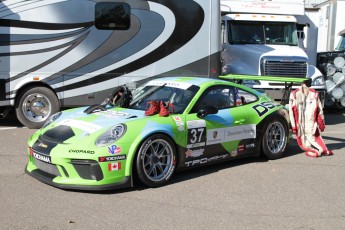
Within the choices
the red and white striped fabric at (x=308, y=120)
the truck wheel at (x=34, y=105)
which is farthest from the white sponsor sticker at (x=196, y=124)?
the truck wheel at (x=34, y=105)

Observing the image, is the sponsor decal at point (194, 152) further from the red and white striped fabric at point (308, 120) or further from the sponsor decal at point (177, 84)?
the red and white striped fabric at point (308, 120)

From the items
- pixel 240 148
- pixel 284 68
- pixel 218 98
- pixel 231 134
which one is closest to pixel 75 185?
pixel 231 134

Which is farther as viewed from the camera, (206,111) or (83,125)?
(206,111)

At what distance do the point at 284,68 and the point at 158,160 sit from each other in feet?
23.5

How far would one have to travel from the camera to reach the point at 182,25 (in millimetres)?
10203

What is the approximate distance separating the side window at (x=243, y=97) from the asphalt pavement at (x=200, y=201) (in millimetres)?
984

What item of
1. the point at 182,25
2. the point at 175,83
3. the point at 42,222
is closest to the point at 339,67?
the point at 182,25

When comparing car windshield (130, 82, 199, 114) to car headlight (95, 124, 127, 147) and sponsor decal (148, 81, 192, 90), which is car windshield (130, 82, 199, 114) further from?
car headlight (95, 124, 127, 147)

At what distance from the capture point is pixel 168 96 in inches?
256

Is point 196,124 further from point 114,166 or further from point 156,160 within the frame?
point 114,166

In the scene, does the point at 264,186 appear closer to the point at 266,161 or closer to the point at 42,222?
the point at 266,161

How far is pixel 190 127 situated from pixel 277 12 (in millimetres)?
8171

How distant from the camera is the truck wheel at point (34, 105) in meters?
9.70

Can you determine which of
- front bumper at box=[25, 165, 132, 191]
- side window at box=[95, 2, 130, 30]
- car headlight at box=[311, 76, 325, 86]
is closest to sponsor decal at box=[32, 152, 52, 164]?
front bumper at box=[25, 165, 132, 191]
